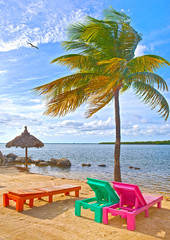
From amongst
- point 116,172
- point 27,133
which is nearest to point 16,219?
point 116,172

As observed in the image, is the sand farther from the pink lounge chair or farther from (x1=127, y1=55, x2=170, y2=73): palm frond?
(x1=127, y1=55, x2=170, y2=73): palm frond

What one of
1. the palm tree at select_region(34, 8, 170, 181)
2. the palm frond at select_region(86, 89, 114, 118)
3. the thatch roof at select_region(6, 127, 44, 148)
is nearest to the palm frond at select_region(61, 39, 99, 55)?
the palm tree at select_region(34, 8, 170, 181)

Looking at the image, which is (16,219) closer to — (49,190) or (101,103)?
(49,190)

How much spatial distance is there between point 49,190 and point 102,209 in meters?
1.94

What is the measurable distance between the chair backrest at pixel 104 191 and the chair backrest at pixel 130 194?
0.51 ft

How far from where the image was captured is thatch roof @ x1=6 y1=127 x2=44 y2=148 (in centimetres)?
1736

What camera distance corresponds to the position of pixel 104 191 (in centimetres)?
490

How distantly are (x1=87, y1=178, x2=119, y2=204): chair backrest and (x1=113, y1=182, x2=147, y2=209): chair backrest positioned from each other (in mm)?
156

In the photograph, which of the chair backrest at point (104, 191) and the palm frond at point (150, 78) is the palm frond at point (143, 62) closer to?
the palm frond at point (150, 78)

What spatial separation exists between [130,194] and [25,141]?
14153 millimetres

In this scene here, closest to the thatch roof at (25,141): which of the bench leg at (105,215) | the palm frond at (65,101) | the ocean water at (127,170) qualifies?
the ocean water at (127,170)

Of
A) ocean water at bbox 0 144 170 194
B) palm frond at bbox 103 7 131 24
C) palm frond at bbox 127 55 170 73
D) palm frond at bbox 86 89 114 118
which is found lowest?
ocean water at bbox 0 144 170 194

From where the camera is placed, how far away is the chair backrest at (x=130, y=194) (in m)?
4.40

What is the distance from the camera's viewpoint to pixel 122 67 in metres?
7.24
